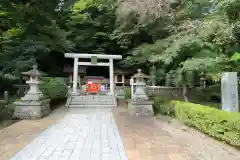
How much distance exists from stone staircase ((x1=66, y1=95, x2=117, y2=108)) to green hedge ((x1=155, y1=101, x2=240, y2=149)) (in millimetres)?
7148

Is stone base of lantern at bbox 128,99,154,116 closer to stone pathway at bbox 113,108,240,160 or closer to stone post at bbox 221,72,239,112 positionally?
stone pathway at bbox 113,108,240,160

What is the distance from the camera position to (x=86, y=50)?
22781 millimetres

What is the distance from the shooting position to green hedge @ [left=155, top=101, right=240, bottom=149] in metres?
4.56

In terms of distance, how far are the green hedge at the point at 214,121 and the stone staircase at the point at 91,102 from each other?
23.5 ft

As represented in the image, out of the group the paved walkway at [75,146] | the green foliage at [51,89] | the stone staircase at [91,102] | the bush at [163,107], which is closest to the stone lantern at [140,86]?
the bush at [163,107]

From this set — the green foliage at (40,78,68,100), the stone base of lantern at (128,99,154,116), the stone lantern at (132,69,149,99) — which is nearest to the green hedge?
the stone base of lantern at (128,99,154,116)

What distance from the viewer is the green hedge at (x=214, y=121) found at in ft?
15.0

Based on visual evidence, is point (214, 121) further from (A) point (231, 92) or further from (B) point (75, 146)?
(B) point (75, 146)

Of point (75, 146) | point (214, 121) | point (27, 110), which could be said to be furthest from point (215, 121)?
point (27, 110)

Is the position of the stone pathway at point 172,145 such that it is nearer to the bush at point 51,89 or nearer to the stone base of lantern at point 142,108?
the stone base of lantern at point 142,108

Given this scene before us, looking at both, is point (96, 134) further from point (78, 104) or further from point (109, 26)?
point (109, 26)

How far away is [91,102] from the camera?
1442 centimetres

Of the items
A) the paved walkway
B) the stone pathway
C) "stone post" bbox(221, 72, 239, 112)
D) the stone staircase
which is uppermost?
"stone post" bbox(221, 72, 239, 112)

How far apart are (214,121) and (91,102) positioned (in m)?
10.1
